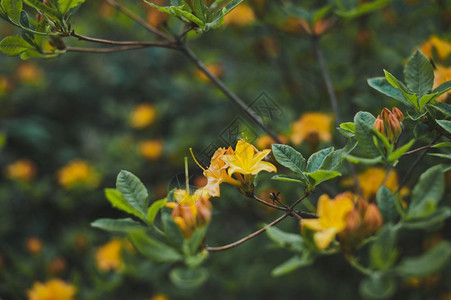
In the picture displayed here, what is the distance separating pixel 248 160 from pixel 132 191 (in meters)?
0.27

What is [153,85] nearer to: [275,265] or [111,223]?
[275,265]

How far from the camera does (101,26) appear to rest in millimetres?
3432

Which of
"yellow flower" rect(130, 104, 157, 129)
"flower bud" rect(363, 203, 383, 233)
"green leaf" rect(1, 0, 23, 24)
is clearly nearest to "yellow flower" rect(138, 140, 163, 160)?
"yellow flower" rect(130, 104, 157, 129)

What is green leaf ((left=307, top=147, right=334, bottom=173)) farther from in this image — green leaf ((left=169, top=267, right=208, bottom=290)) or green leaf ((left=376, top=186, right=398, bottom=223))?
green leaf ((left=169, top=267, right=208, bottom=290))

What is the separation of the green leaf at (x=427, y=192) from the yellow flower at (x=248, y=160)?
0.96ft

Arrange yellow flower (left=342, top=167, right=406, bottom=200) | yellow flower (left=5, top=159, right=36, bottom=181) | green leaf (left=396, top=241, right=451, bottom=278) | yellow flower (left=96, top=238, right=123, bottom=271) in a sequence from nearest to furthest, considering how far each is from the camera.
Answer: green leaf (left=396, top=241, right=451, bottom=278)
yellow flower (left=342, top=167, right=406, bottom=200)
yellow flower (left=96, top=238, right=123, bottom=271)
yellow flower (left=5, top=159, right=36, bottom=181)

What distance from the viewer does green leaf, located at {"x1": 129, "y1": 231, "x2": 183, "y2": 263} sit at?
879 mm

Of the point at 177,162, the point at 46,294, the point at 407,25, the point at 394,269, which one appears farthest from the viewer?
the point at 177,162

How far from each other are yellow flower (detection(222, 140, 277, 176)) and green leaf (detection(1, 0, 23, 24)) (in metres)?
0.63

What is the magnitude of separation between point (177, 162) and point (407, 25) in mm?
1372

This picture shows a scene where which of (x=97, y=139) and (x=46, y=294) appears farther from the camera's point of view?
(x=97, y=139)

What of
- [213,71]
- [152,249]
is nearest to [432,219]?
[152,249]

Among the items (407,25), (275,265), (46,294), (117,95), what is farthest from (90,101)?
(407,25)

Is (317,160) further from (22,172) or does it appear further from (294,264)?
(22,172)
